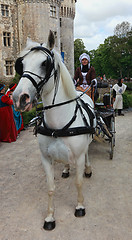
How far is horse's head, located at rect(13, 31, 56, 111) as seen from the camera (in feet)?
6.09

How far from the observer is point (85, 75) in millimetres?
4875

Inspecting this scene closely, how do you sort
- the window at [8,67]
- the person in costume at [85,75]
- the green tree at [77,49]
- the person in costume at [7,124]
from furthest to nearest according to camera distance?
1. the green tree at [77,49]
2. the window at [8,67]
3. the person in costume at [7,124]
4. the person in costume at [85,75]

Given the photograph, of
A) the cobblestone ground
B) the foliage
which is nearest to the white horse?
the cobblestone ground

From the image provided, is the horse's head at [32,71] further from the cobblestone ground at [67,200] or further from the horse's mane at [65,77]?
the cobblestone ground at [67,200]

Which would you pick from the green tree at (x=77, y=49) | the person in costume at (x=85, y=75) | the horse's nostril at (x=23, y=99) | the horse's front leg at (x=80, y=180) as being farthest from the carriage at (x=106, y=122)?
the green tree at (x=77, y=49)

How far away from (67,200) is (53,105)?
196cm

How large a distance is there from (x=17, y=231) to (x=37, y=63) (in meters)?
2.36

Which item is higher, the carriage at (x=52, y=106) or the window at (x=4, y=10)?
the window at (x=4, y=10)

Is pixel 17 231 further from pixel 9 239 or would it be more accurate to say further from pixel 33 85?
pixel 33 85

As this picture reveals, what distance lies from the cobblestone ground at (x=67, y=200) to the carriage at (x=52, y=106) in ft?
0.69

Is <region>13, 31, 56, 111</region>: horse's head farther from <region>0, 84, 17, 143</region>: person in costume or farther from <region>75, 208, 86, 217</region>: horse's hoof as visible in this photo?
<region>0, 84, 17, 143</region>: person in costume

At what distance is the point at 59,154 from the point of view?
2.64 m

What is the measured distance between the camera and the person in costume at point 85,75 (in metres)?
4.73

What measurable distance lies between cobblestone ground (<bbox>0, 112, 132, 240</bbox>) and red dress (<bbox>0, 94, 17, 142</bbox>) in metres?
1.49
